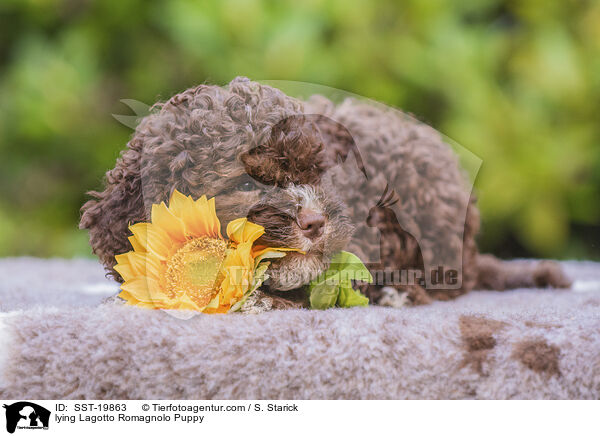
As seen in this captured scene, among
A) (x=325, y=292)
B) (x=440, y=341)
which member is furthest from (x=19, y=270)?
(x=440, y=341)

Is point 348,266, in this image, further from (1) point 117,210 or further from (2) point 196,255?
(1) point 117,210

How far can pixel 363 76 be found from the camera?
1854 mm

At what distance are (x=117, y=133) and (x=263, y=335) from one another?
0.68 m

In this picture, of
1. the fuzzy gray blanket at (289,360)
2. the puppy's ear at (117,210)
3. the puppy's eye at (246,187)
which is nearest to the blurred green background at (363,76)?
the puppy's ear at (117,210)

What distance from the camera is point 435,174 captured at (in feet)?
5.02

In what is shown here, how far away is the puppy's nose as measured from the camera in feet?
3.41

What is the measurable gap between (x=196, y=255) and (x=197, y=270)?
0.09ft

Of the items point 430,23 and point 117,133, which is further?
point 430,23

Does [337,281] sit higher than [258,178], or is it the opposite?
[258,178]
